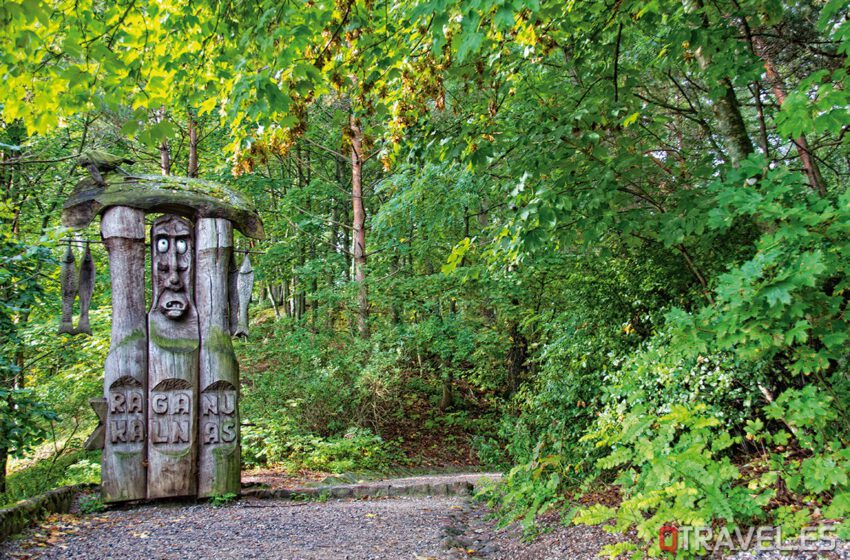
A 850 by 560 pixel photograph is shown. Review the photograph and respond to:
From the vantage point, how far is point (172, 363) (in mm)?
5836

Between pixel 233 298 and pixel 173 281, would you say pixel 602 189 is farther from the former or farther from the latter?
pixel 173 281

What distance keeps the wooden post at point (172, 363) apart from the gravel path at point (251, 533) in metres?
0.38

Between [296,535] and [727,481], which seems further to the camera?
[296,535]

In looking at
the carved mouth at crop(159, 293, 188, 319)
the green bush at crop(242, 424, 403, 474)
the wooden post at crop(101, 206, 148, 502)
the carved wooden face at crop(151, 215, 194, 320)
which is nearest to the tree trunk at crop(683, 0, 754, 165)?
the carved wooden face at crop(151, 215, 194, 320)

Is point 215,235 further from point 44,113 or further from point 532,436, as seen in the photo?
point 532,436

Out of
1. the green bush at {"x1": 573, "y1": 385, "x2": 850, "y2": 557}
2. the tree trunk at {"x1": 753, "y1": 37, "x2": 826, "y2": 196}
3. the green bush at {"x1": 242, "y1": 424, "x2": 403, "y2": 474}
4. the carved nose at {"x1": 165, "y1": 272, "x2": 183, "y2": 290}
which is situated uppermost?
the tree trunk at {"x1": 753, "y1": 37, "x2": 826, "y2": 196}

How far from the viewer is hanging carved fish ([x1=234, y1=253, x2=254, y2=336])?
625 cm

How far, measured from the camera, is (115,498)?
544 cm

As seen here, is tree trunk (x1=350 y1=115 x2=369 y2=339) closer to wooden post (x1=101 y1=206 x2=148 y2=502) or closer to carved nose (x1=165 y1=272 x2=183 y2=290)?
carved nose (x1=165 y1=272 x2=183 y2=290)

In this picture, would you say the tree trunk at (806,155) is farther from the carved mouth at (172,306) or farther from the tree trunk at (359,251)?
the tree trunk at (359,251)

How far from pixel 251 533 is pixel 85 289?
129 inches

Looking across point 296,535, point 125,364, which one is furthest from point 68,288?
point 296,535

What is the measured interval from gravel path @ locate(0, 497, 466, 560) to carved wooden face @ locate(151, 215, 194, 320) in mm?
2100

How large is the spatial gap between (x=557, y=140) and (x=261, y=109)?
205cm
